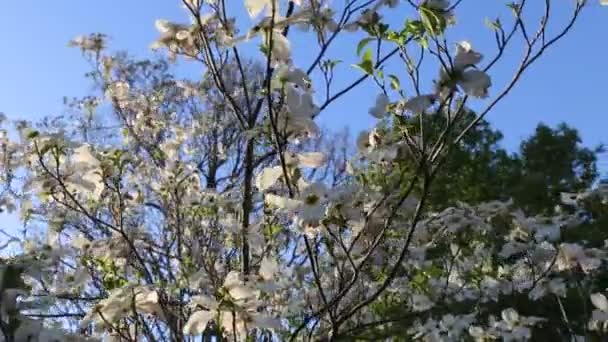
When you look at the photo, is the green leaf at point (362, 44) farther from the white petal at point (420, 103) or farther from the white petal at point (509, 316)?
the white petal at point (509, 316)

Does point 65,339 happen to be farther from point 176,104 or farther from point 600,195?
point 176,104

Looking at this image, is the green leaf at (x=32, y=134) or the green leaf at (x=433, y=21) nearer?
the green leaf at (x=433, y=21)

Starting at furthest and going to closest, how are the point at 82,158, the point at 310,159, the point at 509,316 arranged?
the point at 509,316 < the point at 82,158 < the point at 310,159

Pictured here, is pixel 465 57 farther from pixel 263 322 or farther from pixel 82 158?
pixel 82 158

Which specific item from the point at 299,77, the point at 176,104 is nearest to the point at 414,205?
the point at 299,77

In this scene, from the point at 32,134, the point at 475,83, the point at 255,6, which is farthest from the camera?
the point at 32,134

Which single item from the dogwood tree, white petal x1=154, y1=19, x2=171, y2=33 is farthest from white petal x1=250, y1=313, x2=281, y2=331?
white petal x1=154, y1=19, x2=171, y2=33

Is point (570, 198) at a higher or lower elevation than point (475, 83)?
higher

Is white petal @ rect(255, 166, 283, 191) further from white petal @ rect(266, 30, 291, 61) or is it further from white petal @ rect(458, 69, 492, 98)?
white petal @ rect(458, 69, 492, 98)

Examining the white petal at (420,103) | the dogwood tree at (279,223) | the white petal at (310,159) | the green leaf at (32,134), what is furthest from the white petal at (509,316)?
the green leaf at (32,134)

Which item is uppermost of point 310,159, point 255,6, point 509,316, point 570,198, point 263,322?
point 255,6

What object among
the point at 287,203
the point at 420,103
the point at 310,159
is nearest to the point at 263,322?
the point at 287,203

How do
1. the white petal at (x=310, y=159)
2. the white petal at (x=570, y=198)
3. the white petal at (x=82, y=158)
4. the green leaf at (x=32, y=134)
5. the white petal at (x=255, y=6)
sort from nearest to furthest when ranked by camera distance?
the white petal at (x=255, y=6) → the white petal at (x=310, y=159) → the green leaf at (x=32, y=134) → the white petal at (x=82, y=158) → the white petal at (x=570, y=198)

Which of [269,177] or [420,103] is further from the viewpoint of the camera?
[269,177]
